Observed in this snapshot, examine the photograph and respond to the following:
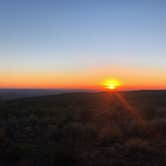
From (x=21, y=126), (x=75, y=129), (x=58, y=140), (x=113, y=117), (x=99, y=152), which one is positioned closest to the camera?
(x=99, y=152)

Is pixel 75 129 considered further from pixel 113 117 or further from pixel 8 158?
pixel 113 117

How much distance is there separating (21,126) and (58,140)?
666 centimetres

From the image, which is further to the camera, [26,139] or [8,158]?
[26,139]

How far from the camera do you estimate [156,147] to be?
14.9 meters

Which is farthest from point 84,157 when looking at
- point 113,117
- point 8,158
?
point 113,117

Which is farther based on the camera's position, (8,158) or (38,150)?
(38,150)

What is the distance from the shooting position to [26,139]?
1764 centimetres

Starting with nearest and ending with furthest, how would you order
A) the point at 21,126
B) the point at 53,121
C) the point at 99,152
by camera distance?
the point at 99,152 < the point at 21,126 < the point at 53,121

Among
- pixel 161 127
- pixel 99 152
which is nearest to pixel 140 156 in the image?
pixel 99 152

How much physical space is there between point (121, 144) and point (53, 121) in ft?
34.3

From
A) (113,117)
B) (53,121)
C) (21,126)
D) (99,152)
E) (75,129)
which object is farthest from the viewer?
(113,117)

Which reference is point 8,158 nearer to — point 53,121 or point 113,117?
point 53,121

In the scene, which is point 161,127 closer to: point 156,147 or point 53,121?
point 156,147

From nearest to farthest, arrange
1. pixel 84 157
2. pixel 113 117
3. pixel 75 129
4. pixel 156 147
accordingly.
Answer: pixel 84 157, pixel 156 147, pixel 75 129, pixel 113 117
